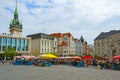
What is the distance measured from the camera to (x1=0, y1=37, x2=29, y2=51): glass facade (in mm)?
89450

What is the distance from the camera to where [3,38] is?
3529 inches

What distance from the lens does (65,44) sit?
11238cm

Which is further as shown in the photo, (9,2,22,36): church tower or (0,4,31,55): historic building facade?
(9,2,22,36): church tower

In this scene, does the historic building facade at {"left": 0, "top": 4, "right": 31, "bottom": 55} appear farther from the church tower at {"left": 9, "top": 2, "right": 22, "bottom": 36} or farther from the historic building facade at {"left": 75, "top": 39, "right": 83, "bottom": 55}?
the historic building facade at {"left": 75, "top": 39, "right": 83, "bottom": 55}

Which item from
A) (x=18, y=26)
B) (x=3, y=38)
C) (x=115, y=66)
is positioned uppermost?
(x=18, y=26)

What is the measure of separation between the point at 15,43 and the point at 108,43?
134 ft

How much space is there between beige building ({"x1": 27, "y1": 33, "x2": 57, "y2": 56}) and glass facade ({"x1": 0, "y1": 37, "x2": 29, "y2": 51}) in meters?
7.19

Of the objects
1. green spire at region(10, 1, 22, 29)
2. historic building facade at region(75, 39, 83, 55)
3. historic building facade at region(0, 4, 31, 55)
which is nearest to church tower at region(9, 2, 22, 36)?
green spire at region(10, 1, 22, 29)

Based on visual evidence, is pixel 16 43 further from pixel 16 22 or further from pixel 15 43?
pixel 16 22

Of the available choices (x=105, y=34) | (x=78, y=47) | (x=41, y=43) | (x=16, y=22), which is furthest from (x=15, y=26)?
(x=105, y=34)

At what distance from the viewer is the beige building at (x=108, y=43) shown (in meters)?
98.8

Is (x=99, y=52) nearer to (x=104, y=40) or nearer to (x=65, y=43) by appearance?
(x=104, y=40)

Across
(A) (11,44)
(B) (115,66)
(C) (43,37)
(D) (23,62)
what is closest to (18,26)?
(C) (43,37)

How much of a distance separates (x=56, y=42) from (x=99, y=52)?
2063cm
